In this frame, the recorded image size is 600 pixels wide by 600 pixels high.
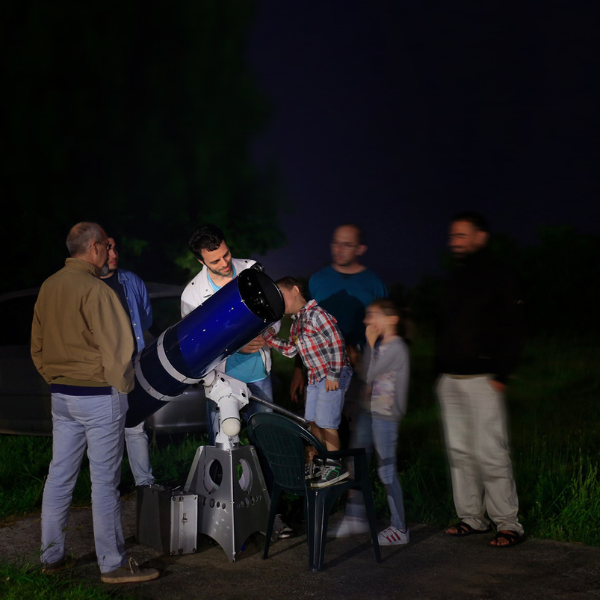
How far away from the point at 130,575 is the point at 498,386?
2.40 meters

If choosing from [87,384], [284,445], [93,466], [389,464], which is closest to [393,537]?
[389,464]

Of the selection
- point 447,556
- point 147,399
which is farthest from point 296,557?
point 147,399

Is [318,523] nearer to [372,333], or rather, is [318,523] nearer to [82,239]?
[372,333]

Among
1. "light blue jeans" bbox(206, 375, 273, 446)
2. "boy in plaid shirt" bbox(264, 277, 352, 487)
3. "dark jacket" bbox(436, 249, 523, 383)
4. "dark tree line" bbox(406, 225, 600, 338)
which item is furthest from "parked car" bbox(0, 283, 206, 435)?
"dark tree line" bbox(406, 225, 600, 338)

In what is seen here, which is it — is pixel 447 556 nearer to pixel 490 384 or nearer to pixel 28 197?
pixel 490 384

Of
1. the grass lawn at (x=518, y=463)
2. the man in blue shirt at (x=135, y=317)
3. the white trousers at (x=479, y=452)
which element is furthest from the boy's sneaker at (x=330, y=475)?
the man in blue shirt at (x=135, y=317)

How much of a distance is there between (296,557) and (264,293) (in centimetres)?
166

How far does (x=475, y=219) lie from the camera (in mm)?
5008

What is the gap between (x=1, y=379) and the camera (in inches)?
304

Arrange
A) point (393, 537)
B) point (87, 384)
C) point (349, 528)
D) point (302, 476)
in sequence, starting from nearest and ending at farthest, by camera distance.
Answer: point (87, 384) < point (302, 476) < point (393, 537) < point (349, 528)

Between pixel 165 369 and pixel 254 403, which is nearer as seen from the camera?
pixel 165 369

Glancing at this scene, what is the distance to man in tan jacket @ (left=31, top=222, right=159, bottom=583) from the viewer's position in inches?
168

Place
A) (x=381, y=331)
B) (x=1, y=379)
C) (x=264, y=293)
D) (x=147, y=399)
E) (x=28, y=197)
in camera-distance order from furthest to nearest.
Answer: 1. (x=28, y=197)
2. (x=1, y=379)
3. (x=381, y=331)
4. (x=147, y=399)
5. (x=264, y=293)

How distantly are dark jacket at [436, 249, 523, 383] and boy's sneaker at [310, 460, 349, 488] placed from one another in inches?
39.8
